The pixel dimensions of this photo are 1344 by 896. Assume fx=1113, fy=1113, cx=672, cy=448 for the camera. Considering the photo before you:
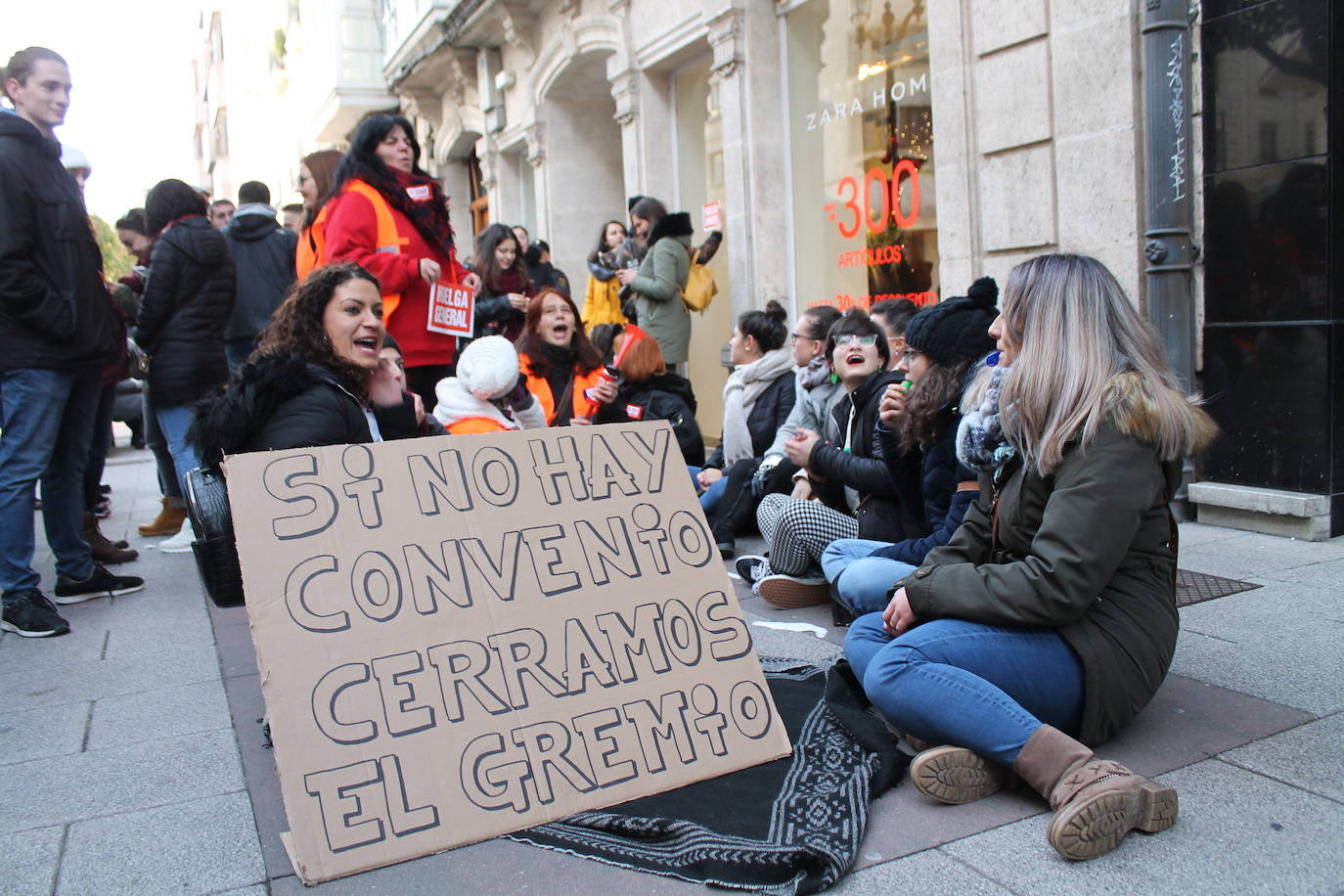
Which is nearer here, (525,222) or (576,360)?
(576,360)

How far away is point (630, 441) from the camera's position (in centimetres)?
317

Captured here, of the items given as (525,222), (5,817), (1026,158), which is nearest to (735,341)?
(1026,158)

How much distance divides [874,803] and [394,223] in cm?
359

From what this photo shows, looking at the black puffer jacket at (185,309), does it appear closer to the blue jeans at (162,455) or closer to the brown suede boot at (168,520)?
the blue jeans at (162,455)

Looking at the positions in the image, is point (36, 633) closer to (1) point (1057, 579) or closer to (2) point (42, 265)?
(2) point (42, 265)

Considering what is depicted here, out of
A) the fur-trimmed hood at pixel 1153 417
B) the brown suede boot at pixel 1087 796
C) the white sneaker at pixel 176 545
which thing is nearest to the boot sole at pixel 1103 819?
the brown suede boot at pixel 1087 796

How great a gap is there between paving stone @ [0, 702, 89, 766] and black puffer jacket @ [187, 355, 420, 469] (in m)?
1.10

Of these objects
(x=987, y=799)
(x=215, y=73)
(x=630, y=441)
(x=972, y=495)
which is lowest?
(x=987, y=799)

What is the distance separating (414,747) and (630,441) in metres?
1.07

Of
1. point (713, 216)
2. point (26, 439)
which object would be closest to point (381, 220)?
point (26, 439)

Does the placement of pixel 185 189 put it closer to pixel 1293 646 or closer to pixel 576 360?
pixel 576 360

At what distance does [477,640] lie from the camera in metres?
2.68

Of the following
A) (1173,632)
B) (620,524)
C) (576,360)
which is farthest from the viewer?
(576,360)

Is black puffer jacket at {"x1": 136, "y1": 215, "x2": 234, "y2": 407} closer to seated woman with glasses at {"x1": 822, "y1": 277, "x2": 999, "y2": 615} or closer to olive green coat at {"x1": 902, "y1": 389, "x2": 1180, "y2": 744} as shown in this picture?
seated woman with glasses at {"x1": 822, "y1": 277, "x2": 999, "y2": 615}
